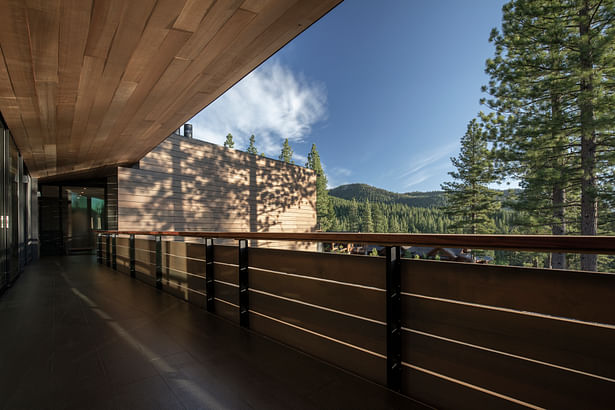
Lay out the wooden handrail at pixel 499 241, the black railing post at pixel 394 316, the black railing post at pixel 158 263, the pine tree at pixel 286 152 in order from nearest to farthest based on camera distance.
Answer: the wooden handrail at pixel 499 241 → the black railing post at pixel 394 316 → the black railing post at pixel 158 263 → the pine tree at pixel 286 152

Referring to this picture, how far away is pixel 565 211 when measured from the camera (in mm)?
12648

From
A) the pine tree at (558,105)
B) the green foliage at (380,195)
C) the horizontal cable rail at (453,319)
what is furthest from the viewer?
the green foliage at (380,195)

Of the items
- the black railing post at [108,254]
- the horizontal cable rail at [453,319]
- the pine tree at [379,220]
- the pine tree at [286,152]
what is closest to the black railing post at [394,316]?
the horizontal cable rail at [453,319]

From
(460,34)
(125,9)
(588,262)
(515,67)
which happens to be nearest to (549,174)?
(588,262)

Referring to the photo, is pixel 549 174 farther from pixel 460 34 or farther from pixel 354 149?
pixel 354 149

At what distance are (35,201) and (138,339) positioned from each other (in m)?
Answer: 9.00

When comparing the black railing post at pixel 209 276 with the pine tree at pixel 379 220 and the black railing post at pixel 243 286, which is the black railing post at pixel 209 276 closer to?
the black railing post at pixel 243 286

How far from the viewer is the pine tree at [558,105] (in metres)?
10.5

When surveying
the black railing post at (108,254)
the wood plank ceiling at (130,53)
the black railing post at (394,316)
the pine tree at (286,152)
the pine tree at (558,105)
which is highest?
the pine tree at (286,152)

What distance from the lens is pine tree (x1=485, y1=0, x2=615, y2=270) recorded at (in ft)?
34.4

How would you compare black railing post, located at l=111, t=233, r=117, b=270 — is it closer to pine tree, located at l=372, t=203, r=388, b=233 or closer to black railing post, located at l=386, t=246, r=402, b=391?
black railing post, located at l=386, t=246, r=402, b=391

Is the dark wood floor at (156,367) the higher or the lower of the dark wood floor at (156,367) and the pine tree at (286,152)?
the lower

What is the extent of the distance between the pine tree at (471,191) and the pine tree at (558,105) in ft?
36.2

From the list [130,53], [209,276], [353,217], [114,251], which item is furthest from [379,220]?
[130,53]
